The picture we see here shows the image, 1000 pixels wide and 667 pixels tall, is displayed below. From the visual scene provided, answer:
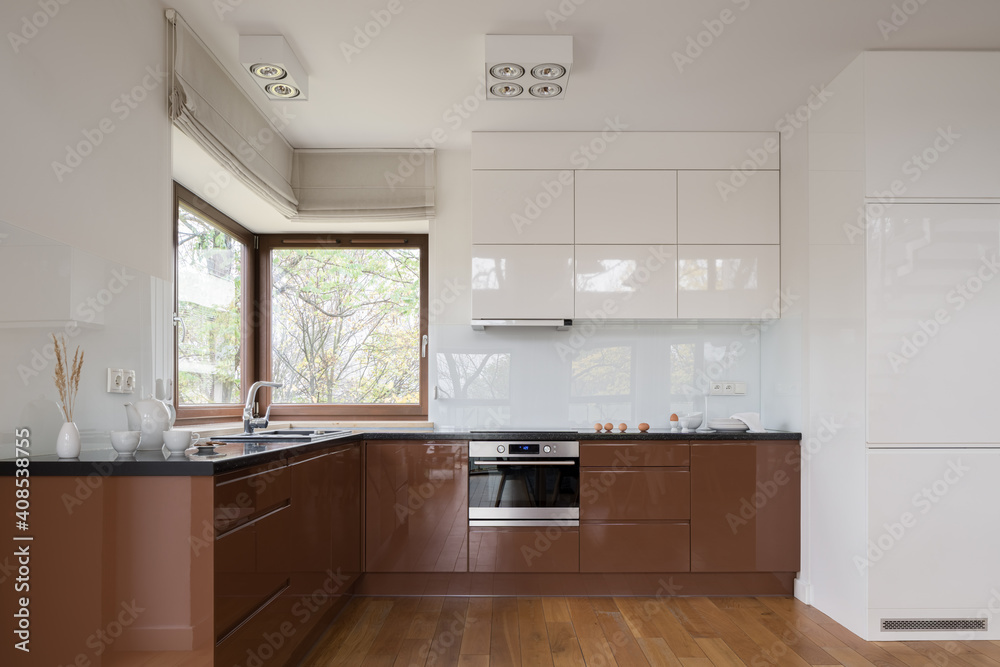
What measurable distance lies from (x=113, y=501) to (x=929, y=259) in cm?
327

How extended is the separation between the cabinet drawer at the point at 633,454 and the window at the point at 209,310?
2.06m

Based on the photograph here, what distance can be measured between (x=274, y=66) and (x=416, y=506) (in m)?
2.21

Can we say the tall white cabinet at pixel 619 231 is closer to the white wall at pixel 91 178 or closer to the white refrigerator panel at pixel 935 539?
the white refrigerator panel at pixel 935 539

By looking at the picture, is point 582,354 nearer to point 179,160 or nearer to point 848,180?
point 848,180

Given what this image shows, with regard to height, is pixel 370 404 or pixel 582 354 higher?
pixel 582 354

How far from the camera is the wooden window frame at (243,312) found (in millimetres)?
3564

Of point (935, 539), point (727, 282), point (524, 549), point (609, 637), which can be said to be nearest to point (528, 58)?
point (727, 282)

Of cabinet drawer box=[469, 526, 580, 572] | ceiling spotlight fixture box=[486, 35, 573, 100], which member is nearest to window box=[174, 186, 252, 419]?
cabinet drawer box=[469, 526, 580, 572]

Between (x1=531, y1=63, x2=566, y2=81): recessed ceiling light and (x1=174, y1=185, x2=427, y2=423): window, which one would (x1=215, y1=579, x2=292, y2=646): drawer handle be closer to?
(x1=174, y1=185, x2=427, y2=423): window

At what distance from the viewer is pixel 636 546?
3723 millimetres

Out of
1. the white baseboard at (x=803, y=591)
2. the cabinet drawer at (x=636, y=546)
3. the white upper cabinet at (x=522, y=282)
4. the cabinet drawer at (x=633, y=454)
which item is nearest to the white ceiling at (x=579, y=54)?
the white upper cabinet at (x=522, y=282)

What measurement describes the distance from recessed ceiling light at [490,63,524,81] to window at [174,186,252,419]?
1.72m

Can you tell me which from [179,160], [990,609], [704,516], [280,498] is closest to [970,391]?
[990,609]

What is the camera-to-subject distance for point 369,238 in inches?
187
